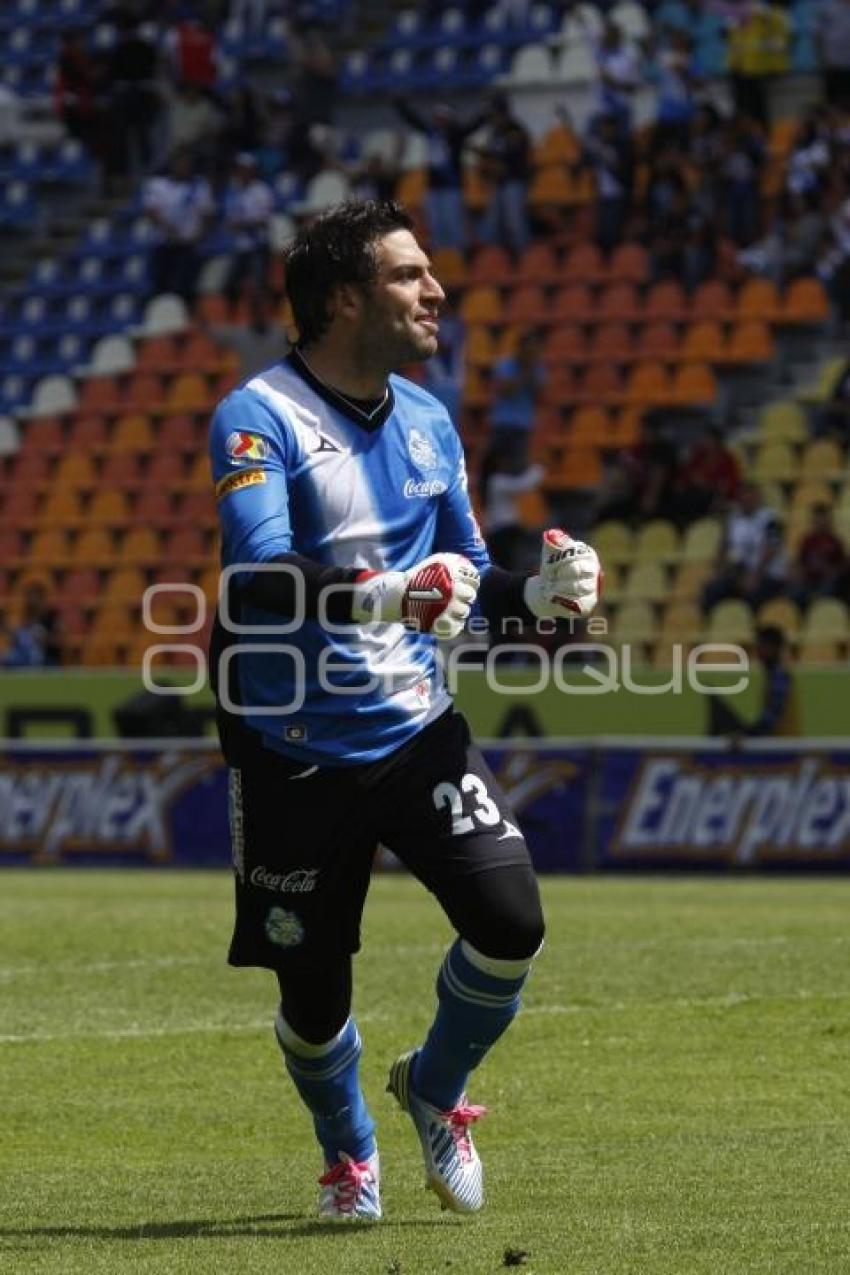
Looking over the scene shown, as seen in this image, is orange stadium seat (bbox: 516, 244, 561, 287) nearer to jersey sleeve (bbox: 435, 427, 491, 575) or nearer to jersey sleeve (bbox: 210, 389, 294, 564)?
jersey sleeve (bbox: 435, 427, 491, 575)

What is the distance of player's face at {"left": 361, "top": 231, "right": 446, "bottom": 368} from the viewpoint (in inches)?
266

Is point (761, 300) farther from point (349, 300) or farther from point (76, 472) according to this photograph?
point (349, 300)

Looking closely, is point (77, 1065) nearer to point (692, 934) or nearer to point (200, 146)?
point (692, 934)

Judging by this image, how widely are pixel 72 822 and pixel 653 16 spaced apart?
41.6 feet

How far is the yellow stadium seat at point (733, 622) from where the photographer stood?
23.7 metres

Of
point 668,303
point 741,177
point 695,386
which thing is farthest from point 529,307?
point 741,177

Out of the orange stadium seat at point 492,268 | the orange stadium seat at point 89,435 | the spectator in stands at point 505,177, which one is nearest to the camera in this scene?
the spectator in stands at point 505,177

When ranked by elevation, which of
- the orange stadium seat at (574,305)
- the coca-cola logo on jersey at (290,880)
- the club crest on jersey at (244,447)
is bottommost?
the orange stadium seat at (574,305)

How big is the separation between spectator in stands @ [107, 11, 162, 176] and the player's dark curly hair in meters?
27.6

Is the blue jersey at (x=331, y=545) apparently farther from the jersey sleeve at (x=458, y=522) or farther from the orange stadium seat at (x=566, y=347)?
the orange stadium seat at (x=566, y=347)

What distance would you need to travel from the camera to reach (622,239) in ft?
93.5

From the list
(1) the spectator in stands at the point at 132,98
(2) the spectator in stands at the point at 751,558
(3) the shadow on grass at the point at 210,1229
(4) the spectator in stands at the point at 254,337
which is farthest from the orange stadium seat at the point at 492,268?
(3) the shadow on grass at the point at 210,1229

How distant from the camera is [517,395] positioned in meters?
27.0

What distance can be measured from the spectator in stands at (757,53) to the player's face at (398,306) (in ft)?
73.3
